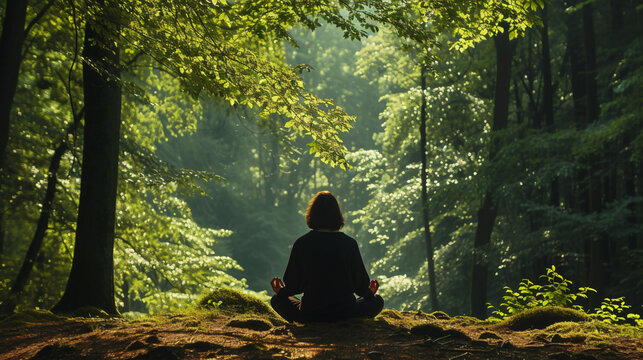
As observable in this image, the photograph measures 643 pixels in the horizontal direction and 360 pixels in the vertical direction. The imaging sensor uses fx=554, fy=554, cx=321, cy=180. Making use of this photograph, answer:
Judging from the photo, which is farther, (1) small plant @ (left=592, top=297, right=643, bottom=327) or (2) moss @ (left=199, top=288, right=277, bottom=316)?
(2) moss @ (left=199, top=288, right=277, bottom=316)

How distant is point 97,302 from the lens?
261 inches

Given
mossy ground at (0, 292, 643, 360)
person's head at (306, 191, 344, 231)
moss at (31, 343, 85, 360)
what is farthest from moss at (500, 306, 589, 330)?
moss at (31, 343, 85, 360)

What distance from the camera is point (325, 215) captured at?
530 cm

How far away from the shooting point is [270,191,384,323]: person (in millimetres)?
5188

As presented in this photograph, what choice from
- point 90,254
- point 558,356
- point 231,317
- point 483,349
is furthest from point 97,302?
point 558,356

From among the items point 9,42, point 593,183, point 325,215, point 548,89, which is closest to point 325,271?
point 325,215

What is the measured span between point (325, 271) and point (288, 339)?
786 mm

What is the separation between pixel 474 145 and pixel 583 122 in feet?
10.9

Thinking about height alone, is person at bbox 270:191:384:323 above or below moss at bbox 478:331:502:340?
above

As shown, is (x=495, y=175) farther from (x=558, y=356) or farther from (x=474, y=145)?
(x=558, y=356)

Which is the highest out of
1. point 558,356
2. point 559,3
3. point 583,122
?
point 559,3

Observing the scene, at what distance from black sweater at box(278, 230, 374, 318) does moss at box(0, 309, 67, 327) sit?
2.59 metres

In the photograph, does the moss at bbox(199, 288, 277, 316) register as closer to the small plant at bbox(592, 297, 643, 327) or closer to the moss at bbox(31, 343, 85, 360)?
the moss at bbox(31, 343, 85, 360)

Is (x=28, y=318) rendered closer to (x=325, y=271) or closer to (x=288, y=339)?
(x=288, y=339)
